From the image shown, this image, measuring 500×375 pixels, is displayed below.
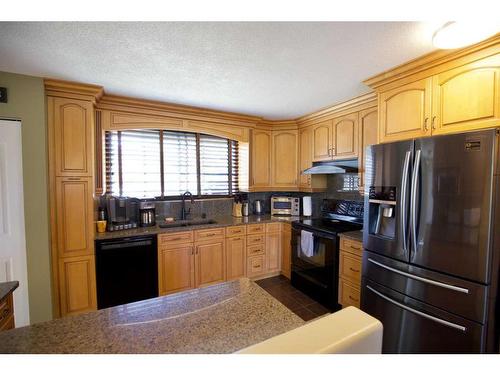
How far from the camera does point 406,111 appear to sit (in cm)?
184

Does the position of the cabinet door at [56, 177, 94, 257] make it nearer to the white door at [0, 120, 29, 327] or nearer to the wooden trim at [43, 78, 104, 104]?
the white door at [0, 120, 29, 327]

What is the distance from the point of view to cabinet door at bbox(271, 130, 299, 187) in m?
3.56

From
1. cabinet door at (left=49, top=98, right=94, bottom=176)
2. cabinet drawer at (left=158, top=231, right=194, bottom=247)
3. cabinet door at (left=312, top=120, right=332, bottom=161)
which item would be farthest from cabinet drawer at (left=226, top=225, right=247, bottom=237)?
cabinet door at (left=49, top=98, right=94, bottom=176)

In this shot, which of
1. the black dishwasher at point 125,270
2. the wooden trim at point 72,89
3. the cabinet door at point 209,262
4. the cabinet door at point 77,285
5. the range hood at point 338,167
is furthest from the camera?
the cabinet door at point 209,262

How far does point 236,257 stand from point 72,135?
224 centimetres

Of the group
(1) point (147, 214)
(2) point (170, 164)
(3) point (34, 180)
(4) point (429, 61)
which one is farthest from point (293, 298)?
(3) point (34, 180)

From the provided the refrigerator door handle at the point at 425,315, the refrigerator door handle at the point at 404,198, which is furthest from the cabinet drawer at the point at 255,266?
the refrigerator door handle at the point at 404,198

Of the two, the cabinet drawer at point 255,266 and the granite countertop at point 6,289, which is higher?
the granite countertop at point 6,289

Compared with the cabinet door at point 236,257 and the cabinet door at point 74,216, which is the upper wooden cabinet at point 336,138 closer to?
the cabinet door at point 236,257

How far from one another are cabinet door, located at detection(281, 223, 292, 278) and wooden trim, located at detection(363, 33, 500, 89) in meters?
2.01

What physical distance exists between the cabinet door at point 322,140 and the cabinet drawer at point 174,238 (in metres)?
1.99

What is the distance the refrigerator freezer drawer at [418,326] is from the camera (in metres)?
1.39
